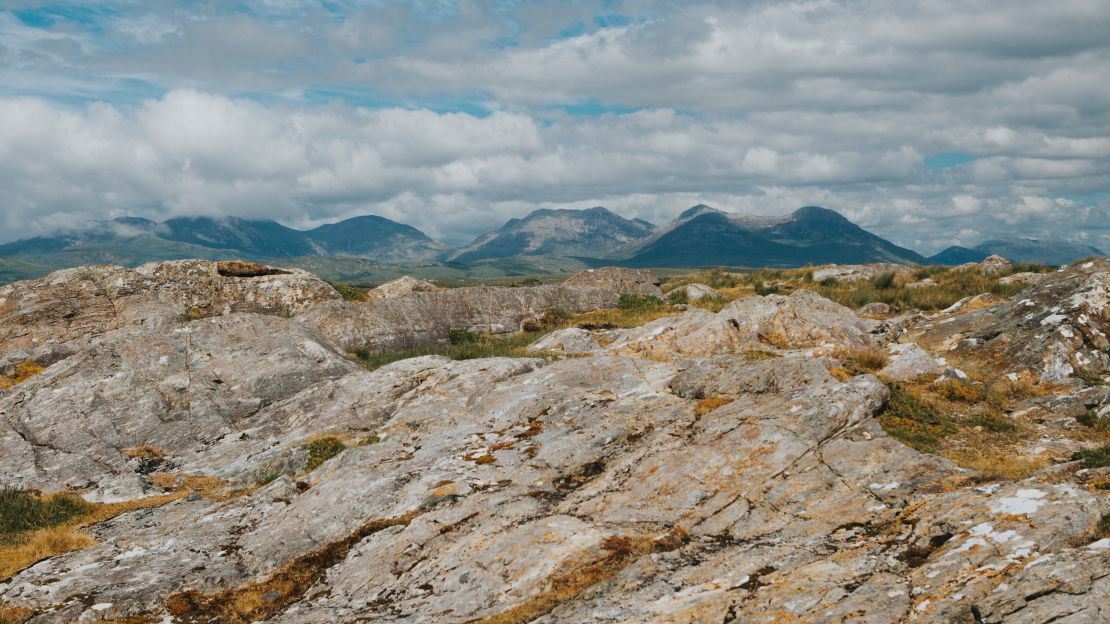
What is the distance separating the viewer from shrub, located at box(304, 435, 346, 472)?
20.6m

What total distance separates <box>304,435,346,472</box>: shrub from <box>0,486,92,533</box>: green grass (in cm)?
632

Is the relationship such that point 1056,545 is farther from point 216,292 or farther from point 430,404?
point 216,292

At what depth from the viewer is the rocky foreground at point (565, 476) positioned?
1006 cm

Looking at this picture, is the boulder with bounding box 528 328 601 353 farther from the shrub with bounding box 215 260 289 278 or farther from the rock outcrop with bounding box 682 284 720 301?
the shrub with bounding box 215 260 289 278

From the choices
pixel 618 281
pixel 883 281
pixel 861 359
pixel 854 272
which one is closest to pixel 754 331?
pixel 861 359

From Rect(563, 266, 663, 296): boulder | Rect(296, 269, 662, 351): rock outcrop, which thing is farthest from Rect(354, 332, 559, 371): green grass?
Rect(563, 266, 663, 296): boulder

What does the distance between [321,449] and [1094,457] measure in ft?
67.1

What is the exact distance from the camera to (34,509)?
18.5 m

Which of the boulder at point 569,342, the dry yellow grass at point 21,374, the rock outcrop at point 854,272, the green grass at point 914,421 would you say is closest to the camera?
the green grass at point 914,421

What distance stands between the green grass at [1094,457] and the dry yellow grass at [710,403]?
24.5 ft

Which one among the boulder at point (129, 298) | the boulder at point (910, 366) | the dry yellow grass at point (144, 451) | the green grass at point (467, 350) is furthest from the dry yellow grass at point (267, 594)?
the boulder at point (129, 298)

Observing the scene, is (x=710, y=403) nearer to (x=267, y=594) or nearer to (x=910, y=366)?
(x=910, y=366)

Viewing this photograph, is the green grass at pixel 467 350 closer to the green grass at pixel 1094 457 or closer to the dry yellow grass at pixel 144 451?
the dry yellow grass at pixel 144 451

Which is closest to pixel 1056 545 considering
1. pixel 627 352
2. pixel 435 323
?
pixel 627 352
